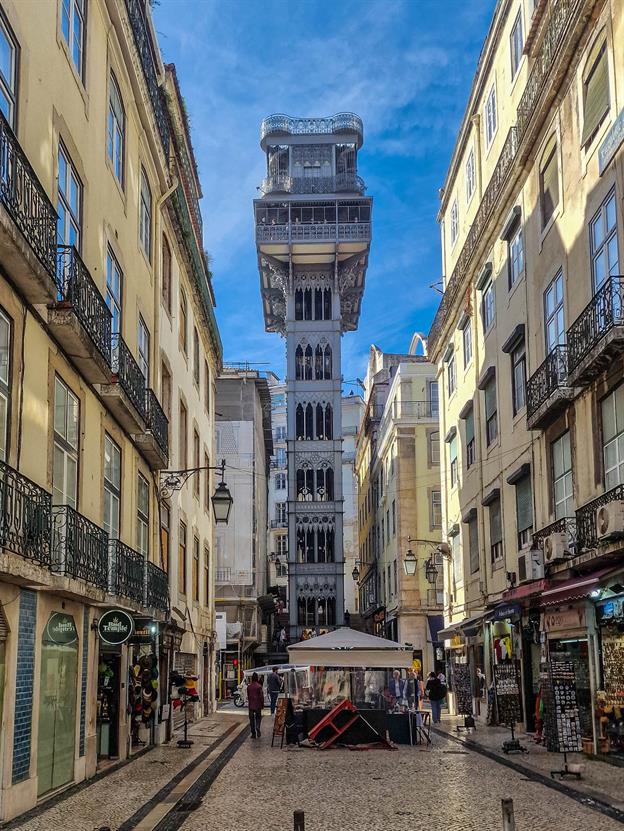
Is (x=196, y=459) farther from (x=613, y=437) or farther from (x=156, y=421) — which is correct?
(x=613, y=437)

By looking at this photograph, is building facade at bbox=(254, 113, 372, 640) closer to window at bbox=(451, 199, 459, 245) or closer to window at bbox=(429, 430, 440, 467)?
window at bbox=(429, 430, 440, 467)

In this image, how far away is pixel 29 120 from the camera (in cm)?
1233

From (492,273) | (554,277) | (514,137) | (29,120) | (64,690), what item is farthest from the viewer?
(492,273)

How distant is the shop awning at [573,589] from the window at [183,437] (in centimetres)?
1237

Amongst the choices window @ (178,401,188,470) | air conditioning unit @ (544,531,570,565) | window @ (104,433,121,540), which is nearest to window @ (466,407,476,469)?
window @ (178,401,188,470)

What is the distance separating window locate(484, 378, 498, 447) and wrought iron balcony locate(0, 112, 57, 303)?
1657 cm

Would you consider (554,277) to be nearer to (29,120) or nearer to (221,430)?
(29,120)

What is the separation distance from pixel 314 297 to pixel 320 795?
54658mm

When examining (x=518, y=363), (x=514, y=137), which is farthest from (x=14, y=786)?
(x=514, y=137)

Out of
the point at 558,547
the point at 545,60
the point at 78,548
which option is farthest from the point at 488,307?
the point at 78,548

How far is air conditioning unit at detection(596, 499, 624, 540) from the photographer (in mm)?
14406

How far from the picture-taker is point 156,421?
2098 cm

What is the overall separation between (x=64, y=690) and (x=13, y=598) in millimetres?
3138

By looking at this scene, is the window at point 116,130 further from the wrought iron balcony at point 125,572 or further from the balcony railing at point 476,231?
the balcony railing at point 476,231
